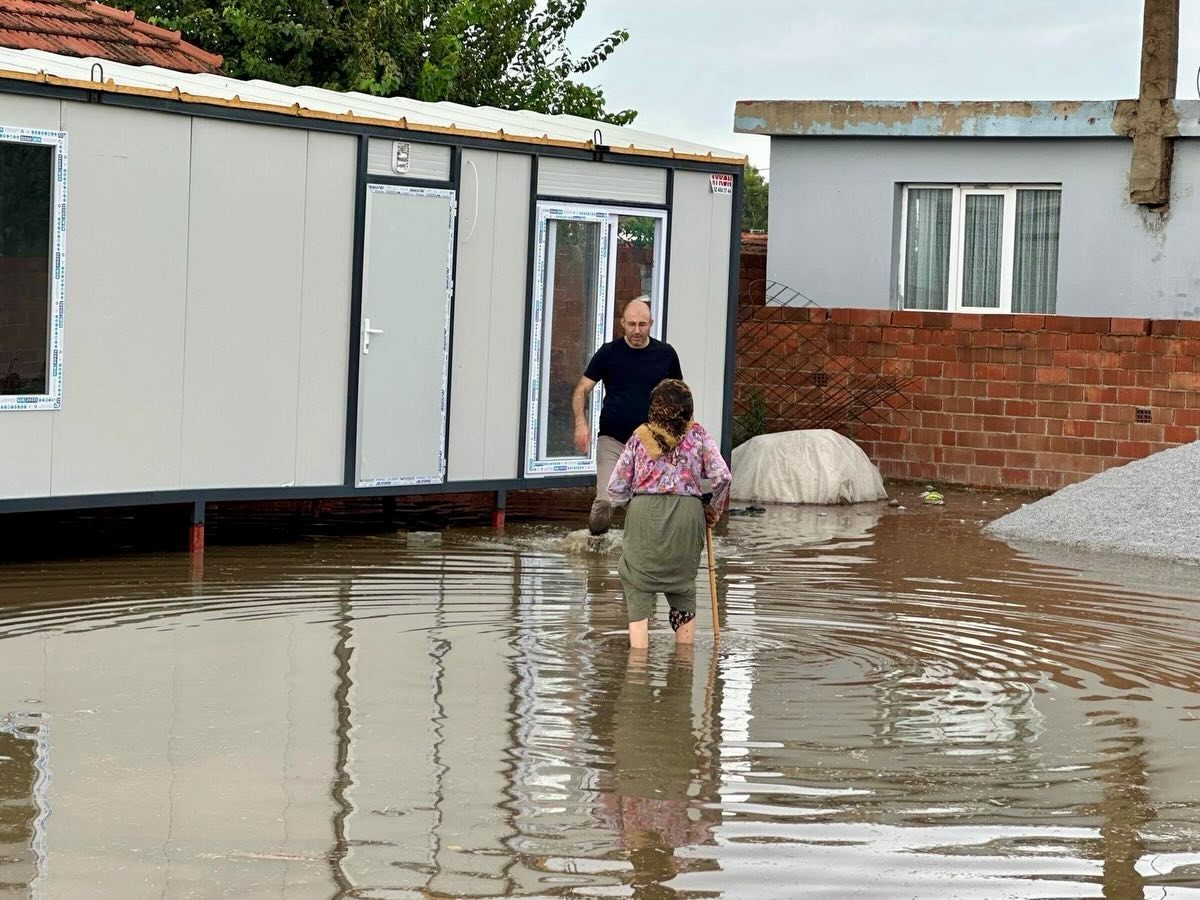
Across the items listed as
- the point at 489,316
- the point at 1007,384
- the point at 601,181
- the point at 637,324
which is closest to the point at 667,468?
the point at 637,324

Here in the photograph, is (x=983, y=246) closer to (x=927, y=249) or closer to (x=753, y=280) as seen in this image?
(x=927, y=249)

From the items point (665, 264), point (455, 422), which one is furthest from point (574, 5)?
point (455, 422)

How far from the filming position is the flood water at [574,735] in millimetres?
6113

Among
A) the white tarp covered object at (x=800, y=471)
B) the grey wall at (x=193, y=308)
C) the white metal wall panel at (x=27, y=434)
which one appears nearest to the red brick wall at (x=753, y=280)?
the white tarp covered object at (x=800, y=471)

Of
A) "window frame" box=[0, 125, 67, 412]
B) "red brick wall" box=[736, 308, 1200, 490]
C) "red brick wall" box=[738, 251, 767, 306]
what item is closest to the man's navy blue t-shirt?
"window frame" box=[0, 125, 67, 412]

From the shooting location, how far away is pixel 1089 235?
2138cm

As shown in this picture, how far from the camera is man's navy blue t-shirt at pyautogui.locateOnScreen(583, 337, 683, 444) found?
12125mm

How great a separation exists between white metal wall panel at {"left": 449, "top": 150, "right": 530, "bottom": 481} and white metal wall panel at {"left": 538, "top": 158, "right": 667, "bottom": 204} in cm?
24

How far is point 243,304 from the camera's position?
13.5 m

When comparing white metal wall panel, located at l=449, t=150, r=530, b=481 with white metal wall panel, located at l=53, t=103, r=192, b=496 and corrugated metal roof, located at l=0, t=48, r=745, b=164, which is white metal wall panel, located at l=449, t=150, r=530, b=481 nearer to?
corrugated metal roof, located at l=0, t=48, r=745, b=164

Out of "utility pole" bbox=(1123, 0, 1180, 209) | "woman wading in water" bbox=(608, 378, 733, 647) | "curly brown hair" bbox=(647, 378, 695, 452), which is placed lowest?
"woman wading in water" bbox=(608, 378, 733, 647)

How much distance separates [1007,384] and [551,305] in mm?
6197

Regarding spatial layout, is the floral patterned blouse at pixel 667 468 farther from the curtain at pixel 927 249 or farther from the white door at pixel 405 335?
the curtain at pixel 927 249

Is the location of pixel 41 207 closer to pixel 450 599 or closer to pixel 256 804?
pixel 450 599
